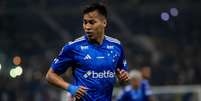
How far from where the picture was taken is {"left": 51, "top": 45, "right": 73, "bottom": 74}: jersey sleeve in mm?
6879

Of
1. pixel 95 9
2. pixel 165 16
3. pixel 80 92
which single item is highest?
pixel 95 9

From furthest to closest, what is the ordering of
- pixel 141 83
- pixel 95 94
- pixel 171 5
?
pixel 171 5
pixel 141 83
pixel 95 94

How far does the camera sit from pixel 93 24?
675 centimetres

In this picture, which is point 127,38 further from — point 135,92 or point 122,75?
point 122,75

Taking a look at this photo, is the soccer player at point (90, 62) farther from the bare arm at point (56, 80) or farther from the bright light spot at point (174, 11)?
the bright light spot at point (174, 11)

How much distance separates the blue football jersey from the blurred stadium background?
1070 cm

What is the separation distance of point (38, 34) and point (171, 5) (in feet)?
11.6

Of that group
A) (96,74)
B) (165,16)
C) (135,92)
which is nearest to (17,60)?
(165,16)

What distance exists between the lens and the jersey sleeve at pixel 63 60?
6.88 metres

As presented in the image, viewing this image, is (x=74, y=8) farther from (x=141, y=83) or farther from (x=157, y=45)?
(x=141, y=83)

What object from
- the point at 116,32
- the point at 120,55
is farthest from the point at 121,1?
the point at 120,55

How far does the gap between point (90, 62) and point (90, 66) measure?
0.13 ft

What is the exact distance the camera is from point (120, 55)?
7.16 metres

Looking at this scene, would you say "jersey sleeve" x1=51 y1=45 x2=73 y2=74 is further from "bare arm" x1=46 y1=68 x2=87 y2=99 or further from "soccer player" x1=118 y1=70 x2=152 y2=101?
"soccer player" x1=118 y1=70 x2=152 y2=101
